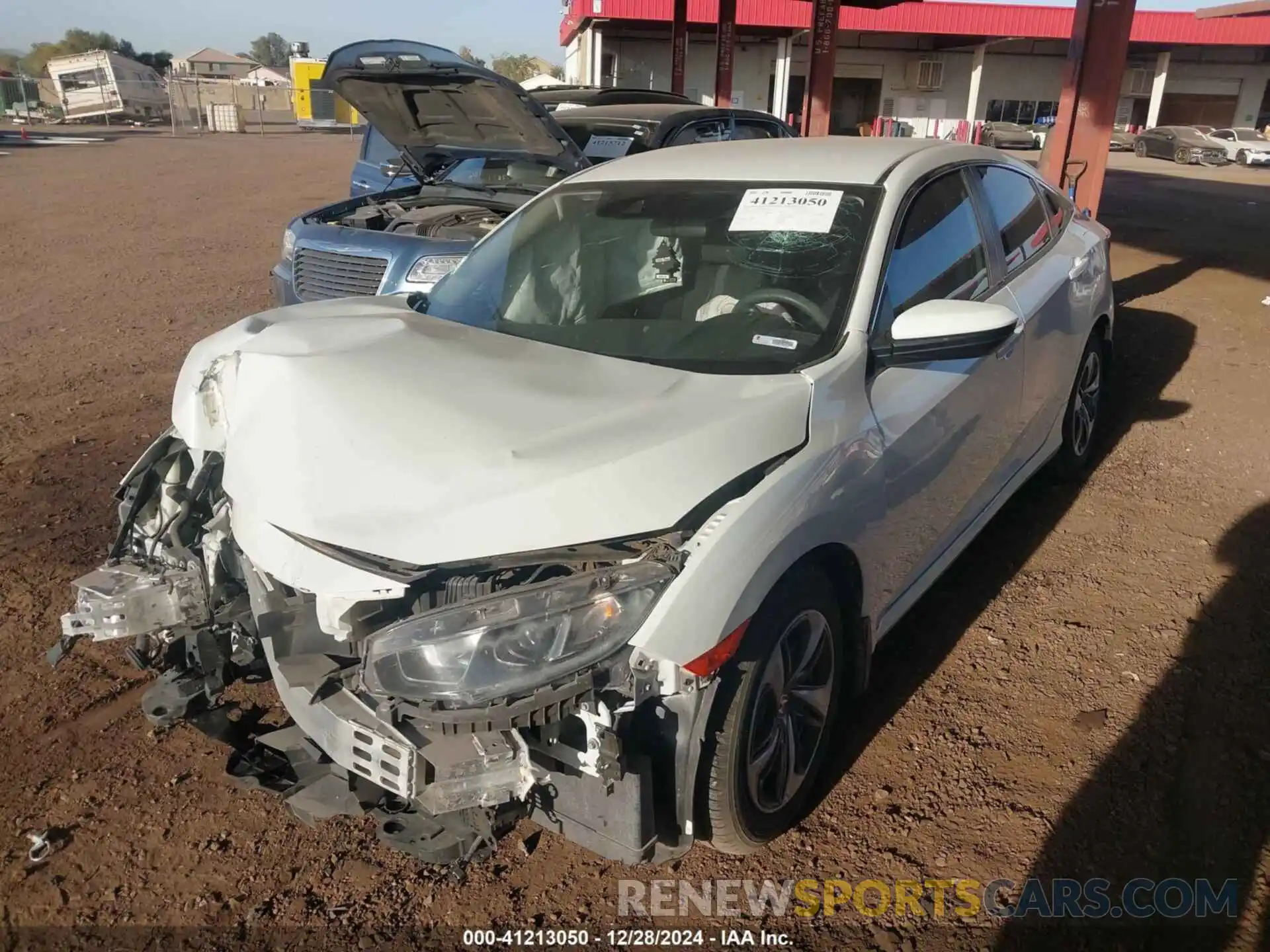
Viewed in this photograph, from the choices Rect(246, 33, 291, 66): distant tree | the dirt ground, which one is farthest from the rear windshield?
Rect(246, 33, 291, 66): distant tree

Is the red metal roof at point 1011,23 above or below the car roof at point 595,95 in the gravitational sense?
above

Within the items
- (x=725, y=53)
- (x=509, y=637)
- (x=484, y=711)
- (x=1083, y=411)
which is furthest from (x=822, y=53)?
(x=484, y=711)

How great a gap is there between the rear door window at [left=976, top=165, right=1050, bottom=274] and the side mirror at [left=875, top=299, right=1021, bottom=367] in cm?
115

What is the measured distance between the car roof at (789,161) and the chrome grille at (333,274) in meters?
2.42

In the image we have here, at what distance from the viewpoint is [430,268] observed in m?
5.75

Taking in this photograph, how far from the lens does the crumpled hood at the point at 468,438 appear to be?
6.91 ft

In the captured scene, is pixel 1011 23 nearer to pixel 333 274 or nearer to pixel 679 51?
pixel 679 51

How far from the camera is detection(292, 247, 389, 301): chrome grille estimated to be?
5836 mm

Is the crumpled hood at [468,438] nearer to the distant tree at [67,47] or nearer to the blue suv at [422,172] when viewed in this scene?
the blue suv at [422,172]

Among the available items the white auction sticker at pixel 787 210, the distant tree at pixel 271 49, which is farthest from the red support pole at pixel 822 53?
the distant tree at pixel 271 49

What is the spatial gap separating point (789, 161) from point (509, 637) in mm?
2100

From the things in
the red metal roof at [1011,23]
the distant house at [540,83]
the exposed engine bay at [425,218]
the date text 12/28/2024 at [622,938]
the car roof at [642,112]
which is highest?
the red metal roof at [1011,23]

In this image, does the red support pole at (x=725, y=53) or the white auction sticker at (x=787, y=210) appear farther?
the red support pole at (x=725, y=53)

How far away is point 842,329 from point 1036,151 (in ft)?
126
